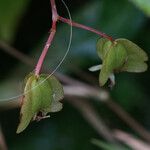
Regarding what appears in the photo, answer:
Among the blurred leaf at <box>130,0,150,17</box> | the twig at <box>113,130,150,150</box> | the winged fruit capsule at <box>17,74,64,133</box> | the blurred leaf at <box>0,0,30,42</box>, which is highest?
the blurred leaf at <box>130,0,150,17</box>

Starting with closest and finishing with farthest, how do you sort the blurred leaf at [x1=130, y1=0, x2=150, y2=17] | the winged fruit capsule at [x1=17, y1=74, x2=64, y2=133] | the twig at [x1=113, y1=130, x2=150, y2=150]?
the winged fruit capsule at [x1=17, y1=74, x2=64, y2=133] → the blurred leaf at [x1=130, y1=0, x2=150, y2=17] → the twig at [x1=113, y1=130, x2=150, y2=150]

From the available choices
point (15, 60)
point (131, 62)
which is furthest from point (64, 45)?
point (131, 62)

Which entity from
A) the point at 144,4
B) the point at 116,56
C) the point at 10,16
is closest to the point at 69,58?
the point at 10,16

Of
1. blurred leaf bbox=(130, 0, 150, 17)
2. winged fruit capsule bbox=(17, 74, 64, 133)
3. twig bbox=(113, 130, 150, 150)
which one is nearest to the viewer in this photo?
winged fruit capsule bbox=(17, 74, 64, 133)

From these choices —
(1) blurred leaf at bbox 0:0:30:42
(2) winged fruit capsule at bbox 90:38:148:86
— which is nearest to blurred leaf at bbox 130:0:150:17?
(2) winged fruit capsule at bbox 90:38:148:86

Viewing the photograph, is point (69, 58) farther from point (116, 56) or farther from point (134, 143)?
point (116, 56)

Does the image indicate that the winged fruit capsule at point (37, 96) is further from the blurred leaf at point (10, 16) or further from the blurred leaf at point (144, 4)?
the blurred leaf at point (10, 16)

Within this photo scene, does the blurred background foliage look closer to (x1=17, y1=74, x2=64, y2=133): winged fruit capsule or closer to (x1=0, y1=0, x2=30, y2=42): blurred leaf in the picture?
(x1=0, y1=0, x2=30, y2=42): blurred leaf

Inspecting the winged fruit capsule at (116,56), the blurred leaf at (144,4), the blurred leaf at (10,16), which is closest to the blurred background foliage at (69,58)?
the blurred leaf at (10,16)
